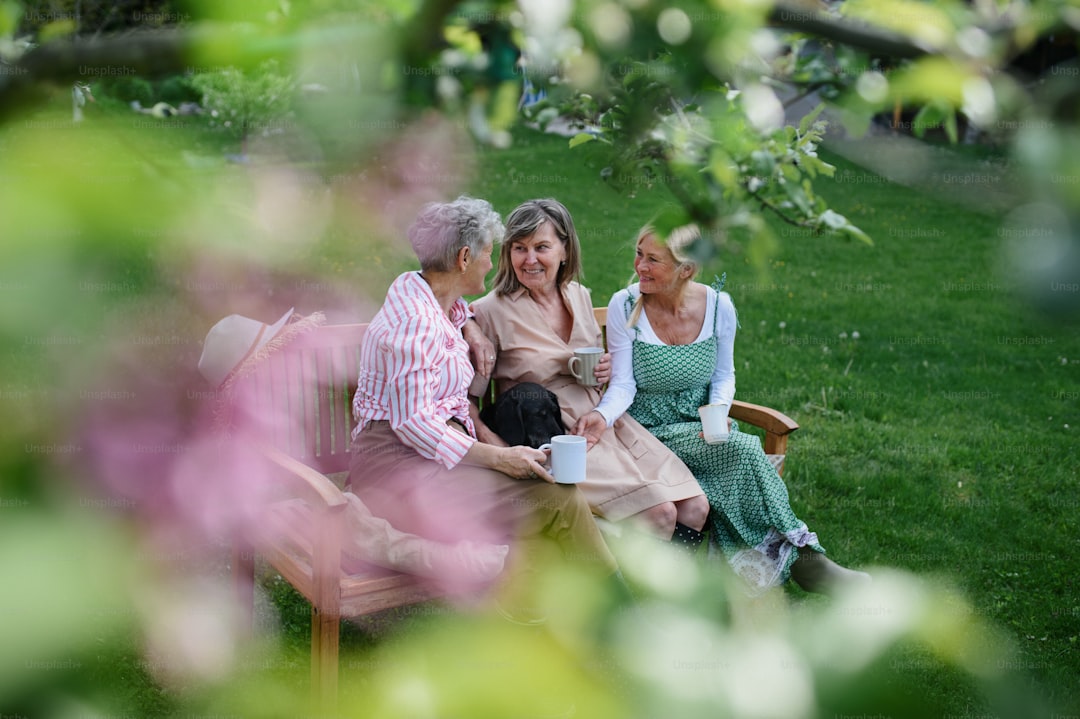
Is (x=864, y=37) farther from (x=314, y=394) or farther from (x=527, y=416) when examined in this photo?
(x=314, y=394)

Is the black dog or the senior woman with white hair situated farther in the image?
the black dog

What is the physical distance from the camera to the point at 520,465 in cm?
312

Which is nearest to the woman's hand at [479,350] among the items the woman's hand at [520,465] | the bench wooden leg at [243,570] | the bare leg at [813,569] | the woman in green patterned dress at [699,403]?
the woman in green patterned dress at [699,403]

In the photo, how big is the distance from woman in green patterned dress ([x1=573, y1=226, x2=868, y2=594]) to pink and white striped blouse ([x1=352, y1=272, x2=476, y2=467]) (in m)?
0.62

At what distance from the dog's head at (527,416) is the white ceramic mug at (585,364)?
198 millimetres

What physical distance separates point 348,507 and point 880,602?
2.67 meters

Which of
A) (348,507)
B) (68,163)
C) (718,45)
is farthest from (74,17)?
(348,507)

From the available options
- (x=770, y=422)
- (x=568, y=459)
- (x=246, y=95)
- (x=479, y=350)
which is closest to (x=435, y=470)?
(x=568, y=459)

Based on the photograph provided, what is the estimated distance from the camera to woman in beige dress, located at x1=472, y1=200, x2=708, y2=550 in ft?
11.5

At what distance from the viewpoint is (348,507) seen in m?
3.04

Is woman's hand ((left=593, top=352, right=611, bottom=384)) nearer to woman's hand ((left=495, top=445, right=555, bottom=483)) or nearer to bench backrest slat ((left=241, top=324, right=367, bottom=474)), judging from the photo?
woman's hand ((left=495, top=445, right=555, bottom=483))

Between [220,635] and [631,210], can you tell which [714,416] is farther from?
[631,210]

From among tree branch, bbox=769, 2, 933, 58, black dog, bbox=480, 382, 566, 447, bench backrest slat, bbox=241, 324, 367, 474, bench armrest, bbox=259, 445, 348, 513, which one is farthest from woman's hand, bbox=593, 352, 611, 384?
tree branch, bbox=769, 2, 933, 58

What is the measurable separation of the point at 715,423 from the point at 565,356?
61 cm
